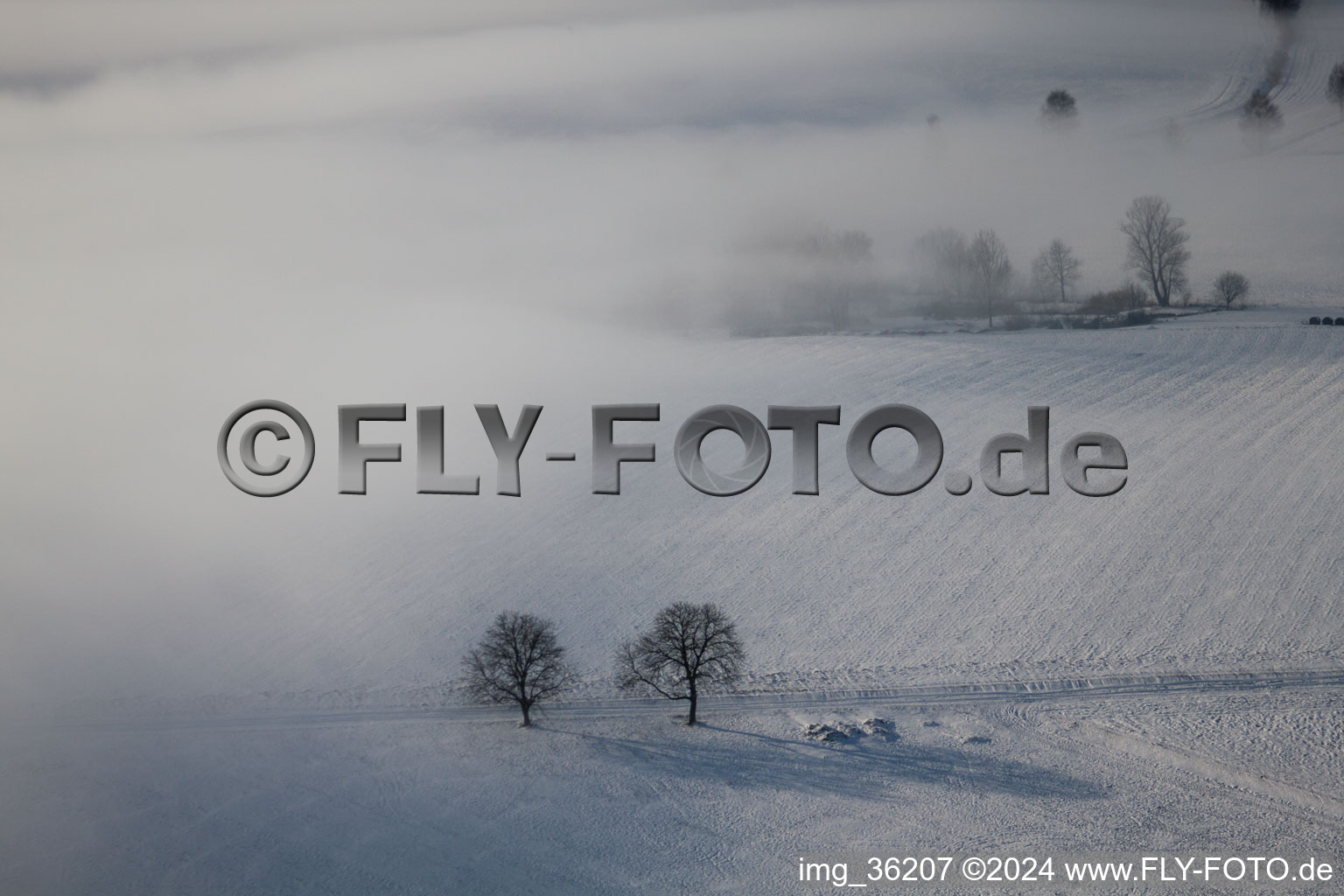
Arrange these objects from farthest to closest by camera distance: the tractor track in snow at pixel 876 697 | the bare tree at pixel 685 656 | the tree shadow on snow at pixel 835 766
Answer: the tractor track in snow at pixel 876 697, the bare tree at pixel 685 656, the tree shadow on snow at pixel 835 766

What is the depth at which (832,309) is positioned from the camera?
55.4m

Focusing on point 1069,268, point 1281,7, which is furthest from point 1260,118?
point 1069,268

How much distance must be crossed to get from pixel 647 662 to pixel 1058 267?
3888 cm

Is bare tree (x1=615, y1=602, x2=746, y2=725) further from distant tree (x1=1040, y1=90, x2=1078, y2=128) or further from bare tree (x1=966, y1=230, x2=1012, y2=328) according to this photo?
distant tree (x1=1040, y1=90, x2=1078, y2=128)

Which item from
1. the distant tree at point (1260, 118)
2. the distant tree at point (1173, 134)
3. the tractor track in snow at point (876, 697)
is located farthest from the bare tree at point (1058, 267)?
the tractor track in snow at point (876, 697)

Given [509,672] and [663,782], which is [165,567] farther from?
[663,782]

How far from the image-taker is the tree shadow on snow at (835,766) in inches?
922

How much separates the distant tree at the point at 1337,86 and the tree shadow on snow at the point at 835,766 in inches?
2060

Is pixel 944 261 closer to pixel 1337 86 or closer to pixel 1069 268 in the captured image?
pixel 1069 268

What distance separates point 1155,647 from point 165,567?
32.8m

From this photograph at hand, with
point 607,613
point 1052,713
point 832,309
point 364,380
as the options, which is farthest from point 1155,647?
point 364,380

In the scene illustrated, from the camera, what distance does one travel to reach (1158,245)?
54.4 metres

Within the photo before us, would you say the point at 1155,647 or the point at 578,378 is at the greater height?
the point at 578,378

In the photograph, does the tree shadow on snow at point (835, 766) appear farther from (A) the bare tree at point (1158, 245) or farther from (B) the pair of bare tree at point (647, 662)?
(A) the bare tree at point (1158, 245)
